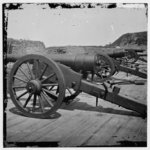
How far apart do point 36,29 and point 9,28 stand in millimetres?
679

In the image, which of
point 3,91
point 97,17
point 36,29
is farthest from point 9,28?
point 97,17

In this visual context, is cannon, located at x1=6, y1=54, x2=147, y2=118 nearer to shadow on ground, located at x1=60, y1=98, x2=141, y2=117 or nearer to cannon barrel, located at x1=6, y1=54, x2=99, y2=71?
cannon barrel, located at x1=6, y1=54, x2=99, y2=71

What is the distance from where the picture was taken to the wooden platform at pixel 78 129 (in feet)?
9.75

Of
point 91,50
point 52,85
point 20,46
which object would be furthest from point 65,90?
point 91,50

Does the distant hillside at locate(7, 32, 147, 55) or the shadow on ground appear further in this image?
the distant hillside at locate(7, 32, 147, 55)

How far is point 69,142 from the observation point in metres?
2.93

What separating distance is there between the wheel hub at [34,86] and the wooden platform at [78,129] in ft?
1.56

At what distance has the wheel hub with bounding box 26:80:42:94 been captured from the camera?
3688 millimetres

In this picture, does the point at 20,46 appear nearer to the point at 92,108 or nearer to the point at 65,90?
the point at 92,108

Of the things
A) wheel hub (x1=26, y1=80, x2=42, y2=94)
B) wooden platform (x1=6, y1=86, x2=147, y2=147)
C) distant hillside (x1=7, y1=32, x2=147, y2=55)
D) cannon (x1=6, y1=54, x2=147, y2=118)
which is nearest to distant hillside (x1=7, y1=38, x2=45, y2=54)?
distant hillside (x1=7, y1=32, x2=147, y2=55)

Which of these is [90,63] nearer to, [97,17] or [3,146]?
[97,17]

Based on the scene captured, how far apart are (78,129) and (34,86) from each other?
1.02 meters

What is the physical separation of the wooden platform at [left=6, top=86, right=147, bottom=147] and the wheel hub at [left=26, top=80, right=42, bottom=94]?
1.56 ft

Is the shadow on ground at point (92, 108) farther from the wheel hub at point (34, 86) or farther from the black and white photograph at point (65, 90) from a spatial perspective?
the wheel hub at point (34, 86)
